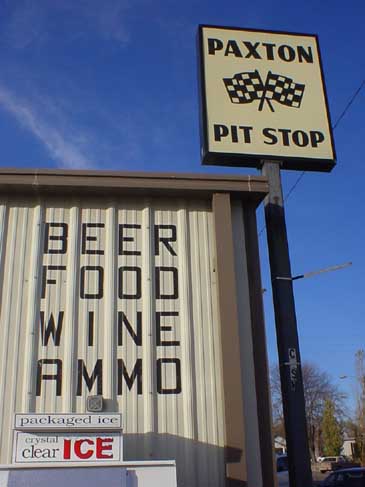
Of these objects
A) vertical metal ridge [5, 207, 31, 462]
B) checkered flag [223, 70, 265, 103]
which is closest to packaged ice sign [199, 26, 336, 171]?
checkered flag [223, 70, 265, 103]

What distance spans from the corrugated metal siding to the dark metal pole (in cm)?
104

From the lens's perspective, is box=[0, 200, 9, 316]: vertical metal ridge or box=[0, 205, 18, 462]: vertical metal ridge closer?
box=[0, 205, 18, 462]: vertical metal ridge

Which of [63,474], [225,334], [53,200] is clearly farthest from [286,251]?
[63,474]

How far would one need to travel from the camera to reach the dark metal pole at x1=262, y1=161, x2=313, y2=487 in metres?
7.84

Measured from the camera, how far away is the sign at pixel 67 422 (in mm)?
6148

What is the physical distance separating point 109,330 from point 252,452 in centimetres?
226

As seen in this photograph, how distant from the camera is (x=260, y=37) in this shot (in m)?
10.4

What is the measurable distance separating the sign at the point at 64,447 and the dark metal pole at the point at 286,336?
270cm

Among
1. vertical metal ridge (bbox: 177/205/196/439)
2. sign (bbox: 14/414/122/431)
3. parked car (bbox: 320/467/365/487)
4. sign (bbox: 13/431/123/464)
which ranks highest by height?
vertical metal ridge (bbox: 177/205/196/439)

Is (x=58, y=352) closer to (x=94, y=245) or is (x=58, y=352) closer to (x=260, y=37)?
(x=94, y=245)

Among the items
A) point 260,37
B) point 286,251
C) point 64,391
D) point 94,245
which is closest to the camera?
point 64,391

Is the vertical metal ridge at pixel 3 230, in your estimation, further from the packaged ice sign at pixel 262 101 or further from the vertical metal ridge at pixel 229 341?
the packaged ice sign at pixel 262 101

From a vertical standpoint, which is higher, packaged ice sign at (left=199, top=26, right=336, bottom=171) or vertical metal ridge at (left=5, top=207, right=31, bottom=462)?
packaged ice sign at (left=199, top=26, right=336, bottom=171)

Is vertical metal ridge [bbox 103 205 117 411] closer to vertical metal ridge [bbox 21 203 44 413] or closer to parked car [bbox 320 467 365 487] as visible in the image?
vertical metal ridge [bbox 21 203 44 413]
